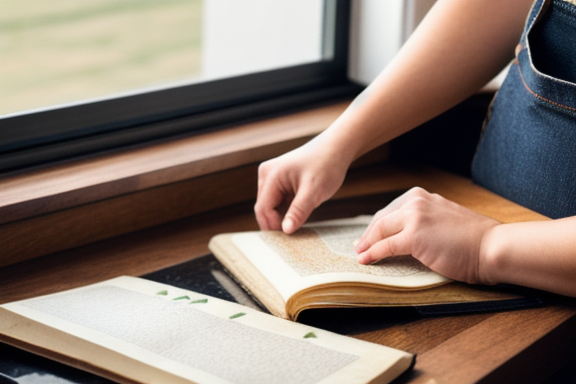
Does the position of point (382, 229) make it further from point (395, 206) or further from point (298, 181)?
point (298, 181)

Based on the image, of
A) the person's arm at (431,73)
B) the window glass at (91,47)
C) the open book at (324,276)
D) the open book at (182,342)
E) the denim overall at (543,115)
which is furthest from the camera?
the window glass at (91,47)

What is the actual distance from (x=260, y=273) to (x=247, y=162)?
1.02 feet

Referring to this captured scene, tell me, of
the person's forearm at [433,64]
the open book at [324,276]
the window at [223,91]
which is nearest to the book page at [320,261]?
the open book at [324,276]

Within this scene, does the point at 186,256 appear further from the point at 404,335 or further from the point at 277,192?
the point at 404,335

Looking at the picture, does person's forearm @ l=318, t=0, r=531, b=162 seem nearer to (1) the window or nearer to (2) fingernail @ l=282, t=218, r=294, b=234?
(2) fingernail @ l=282, t=218, r=294, b=234

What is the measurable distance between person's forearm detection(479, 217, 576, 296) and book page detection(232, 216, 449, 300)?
6cm

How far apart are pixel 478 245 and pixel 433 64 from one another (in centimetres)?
34

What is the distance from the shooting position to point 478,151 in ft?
3.66

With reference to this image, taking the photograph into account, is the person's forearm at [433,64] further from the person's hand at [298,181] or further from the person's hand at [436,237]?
the person's hand at [436,237]

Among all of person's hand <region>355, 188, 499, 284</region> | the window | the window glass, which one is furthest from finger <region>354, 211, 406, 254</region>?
the window glass

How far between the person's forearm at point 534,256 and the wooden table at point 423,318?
0.12ft

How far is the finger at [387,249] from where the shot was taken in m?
0.82

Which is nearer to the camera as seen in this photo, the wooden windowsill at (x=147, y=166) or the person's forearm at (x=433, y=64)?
the wooden windowsill at (x=147, y=166)

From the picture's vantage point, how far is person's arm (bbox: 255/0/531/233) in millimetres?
1020
